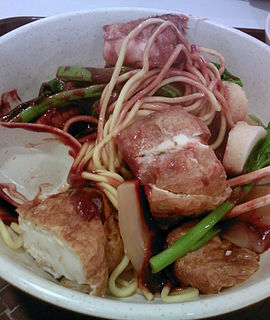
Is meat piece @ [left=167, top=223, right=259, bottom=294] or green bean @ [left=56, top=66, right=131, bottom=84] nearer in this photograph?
meat piece @ [left=167, top=223, right=259, bottom=294]

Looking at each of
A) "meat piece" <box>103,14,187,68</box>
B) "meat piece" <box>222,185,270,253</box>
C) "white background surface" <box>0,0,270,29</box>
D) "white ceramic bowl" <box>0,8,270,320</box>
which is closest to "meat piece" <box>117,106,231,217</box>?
"meat piece" <box>222,185,270,253</box>

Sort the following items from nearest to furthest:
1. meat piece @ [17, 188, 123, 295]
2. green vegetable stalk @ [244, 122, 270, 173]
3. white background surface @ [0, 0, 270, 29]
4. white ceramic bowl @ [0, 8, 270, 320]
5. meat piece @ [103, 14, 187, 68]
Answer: meat piece @ [17, 188, 123, 295] < green vegetable stalk @ [244, 122, 270, 173] < meat piece @ [103, 14, 187, 68] < white ceramic bowl @ [0, 8, 270, 320] < white background surface @ [0, 0, 270, 29]

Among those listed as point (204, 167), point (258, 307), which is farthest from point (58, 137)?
point (258, 307)

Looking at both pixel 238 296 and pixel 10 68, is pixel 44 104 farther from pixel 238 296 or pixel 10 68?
pixel 238 296

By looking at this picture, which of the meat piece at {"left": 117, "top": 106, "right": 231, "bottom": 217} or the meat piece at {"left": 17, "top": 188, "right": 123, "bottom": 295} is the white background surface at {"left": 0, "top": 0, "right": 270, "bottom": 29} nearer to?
the meat piece at {"left": 117, "top": 106, "right": 231, "bottom": 217}

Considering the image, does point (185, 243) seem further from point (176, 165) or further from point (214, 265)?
point (176, 165)

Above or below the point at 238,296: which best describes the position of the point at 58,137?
above
